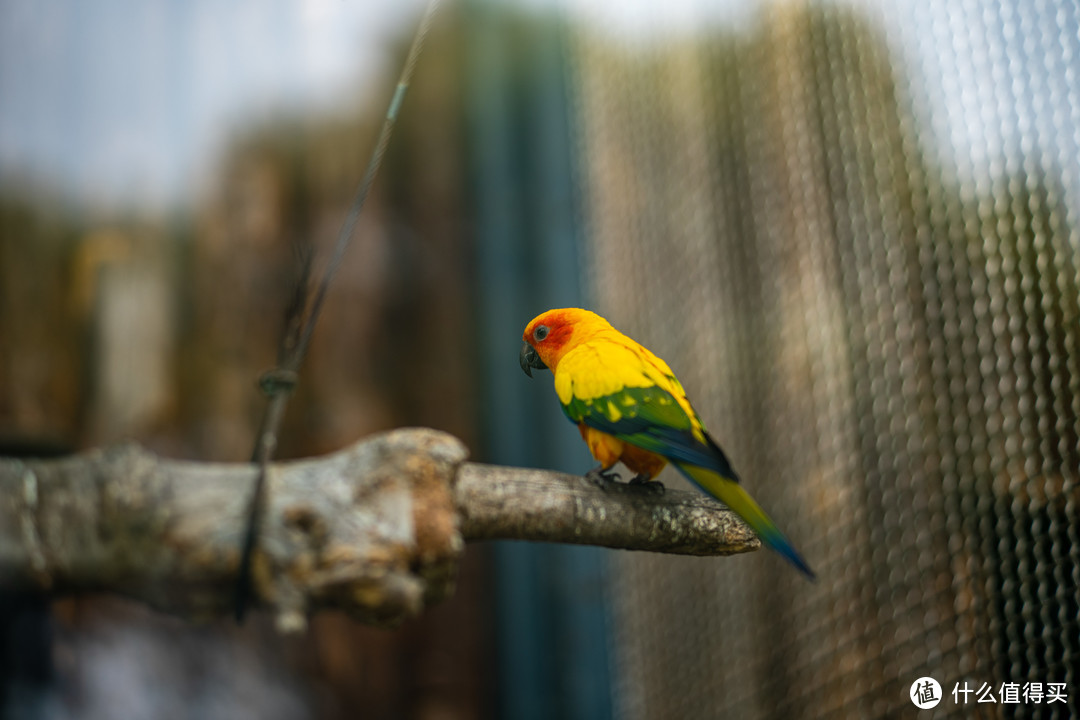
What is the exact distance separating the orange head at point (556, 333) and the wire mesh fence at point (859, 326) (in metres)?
0.21

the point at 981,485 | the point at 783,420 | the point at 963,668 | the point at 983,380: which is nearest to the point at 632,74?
the point at 783,420

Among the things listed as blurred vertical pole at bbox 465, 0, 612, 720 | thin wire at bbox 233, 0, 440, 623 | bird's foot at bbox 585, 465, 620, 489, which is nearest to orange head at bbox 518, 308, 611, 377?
bird's foot at bbox 585, 465, 620, 489

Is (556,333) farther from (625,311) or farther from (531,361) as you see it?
(625,311)

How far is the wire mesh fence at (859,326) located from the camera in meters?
1.05

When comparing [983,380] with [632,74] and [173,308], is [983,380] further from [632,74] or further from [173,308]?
[173,308]

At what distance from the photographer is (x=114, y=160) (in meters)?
1.22

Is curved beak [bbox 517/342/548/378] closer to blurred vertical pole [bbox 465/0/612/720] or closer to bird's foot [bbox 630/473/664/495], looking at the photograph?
bird's foot [bbox 630/473/664/495]

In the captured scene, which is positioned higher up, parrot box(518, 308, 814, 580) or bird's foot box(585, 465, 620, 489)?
parrot box(518, 308, 814, 580)

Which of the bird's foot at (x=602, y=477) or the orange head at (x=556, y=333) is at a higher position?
the orange head at (x=556, y=333)

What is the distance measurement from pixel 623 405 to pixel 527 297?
925mm

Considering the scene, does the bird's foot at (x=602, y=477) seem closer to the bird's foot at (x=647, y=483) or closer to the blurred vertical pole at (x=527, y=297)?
the bird's foot at (x=647, y=483)

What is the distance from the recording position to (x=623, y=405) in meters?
0.85

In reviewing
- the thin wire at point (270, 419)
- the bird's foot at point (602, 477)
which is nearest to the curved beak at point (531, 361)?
the bird's foot at point (602, 477)

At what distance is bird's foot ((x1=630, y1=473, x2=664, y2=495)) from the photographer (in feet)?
2.82
